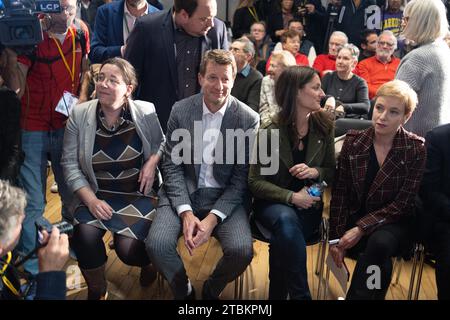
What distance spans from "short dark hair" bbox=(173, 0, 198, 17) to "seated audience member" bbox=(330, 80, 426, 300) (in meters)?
1.02

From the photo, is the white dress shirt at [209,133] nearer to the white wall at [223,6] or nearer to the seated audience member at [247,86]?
the seated audience member at [247,86]

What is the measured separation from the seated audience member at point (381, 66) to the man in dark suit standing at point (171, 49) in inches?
85.0

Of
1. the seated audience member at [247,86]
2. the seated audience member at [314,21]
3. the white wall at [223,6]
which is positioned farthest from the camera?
the white wall at [223,6]

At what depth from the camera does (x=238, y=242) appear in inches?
85.1

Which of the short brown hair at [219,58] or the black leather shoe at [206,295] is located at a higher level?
the short brown hair at [219,58]

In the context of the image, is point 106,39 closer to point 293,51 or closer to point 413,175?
point 413,175

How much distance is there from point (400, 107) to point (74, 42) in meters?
1.68

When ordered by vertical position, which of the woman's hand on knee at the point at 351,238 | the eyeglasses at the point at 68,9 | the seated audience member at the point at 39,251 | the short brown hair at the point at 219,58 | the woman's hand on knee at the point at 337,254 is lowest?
the woman's hand on knee at the point at 337,254

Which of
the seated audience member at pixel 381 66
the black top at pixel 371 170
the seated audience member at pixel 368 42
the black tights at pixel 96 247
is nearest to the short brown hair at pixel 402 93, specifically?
the black top at pixel 371 170

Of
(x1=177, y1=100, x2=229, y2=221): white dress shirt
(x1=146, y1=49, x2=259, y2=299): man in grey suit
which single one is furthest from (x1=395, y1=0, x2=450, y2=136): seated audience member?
(x1=177, y1=100, x2=229, y2=221): white dress shirt

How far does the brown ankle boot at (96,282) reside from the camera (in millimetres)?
2227

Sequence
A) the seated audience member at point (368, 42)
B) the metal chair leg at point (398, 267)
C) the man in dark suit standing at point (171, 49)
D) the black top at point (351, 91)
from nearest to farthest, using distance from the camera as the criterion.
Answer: the man in dark suit standing at point (171, 49)
the metal chair leg at point (398, 267)
the black top at point (351, 91)
the seated audience member at point (368, 42)

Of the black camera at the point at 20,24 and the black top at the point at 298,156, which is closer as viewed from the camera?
the black camera at the point at 20,24

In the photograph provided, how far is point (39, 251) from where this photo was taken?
1.61 m
